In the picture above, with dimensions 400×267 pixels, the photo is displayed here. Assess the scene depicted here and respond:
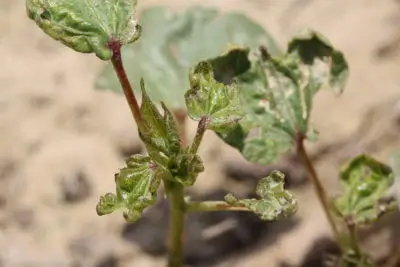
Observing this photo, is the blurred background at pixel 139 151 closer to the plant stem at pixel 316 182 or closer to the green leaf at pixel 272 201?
the plant stem at pixel 316 182

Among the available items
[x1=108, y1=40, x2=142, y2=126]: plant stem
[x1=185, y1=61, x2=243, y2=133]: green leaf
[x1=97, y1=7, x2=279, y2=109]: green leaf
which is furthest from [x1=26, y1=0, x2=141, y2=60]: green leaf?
[x1=97, y1=7, x2=279, y2=109]: green leaf

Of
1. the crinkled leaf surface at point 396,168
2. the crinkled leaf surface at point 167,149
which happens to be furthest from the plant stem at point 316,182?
the crinkled leaf surface at point 167,149

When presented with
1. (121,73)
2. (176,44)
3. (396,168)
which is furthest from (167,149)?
(176,44)

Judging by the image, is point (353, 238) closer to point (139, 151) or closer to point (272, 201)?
point (272, 201)

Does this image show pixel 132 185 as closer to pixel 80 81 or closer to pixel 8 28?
pixel 80 81

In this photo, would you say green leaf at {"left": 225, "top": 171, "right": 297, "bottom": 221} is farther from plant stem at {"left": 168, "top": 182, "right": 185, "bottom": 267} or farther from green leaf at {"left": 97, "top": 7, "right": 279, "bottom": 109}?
green leaf at {"left": 97, "top": 7, "right": 279, "bottom": 109}

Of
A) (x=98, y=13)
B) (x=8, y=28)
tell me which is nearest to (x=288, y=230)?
(x=98, y=13)
